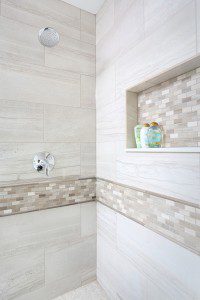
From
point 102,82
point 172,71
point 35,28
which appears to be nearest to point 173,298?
point 172,71

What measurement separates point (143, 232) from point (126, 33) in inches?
46.5

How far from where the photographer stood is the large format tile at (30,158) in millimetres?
1219

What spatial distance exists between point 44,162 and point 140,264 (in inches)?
33.8

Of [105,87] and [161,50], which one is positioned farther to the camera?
[105,87]

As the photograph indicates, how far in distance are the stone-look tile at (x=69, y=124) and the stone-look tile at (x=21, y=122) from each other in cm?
6

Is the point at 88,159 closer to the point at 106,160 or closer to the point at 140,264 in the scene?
the point at 106,160

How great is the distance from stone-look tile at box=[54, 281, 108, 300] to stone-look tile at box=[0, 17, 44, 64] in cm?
167

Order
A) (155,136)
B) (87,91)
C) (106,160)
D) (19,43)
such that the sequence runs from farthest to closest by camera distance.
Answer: (87,91) < (106,160) < (19,43) < (155,136)

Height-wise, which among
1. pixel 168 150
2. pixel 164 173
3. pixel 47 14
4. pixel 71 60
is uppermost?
pixel 47 14

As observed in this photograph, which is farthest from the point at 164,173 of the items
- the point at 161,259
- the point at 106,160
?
the point at 106,160

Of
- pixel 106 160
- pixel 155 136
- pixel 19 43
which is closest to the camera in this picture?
pixel 155 136

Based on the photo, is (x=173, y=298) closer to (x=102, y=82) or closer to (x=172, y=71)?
(x=172, y=71)

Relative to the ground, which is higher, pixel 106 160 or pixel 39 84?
pixel 39 84

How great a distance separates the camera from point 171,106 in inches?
37.9
